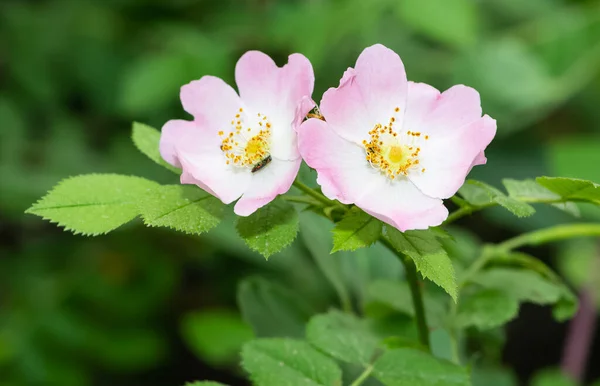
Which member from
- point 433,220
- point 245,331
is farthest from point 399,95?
point 245,331

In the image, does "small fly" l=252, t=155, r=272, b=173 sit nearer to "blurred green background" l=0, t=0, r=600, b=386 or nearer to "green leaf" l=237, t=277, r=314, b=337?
"green leaf" l=237, t=277, r=314, b=337

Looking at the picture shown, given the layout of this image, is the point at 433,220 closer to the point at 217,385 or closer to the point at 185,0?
the point at 217,385

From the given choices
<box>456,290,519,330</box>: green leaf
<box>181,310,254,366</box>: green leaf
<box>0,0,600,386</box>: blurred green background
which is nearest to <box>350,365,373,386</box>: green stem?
<box>456,290,519,330</box>: green leaf

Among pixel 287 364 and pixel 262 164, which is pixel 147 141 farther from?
pixel 287 364

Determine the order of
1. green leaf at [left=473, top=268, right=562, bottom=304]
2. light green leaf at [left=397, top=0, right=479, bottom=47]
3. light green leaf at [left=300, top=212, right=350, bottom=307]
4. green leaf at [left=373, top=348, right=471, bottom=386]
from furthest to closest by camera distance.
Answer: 1. light green leaf at [left=397, top=0, right=479, bottom=47]
2. light green leaf at [left=300, top=212, right=350, bottom=307]
3. green leaf at [left=473, top=268, right=562, bottom=304]
4. green leaf at [left=373, top=348, right=471, bottom=386]

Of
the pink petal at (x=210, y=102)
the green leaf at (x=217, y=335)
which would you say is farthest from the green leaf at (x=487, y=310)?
the green leaf at (x=217, y=335)
